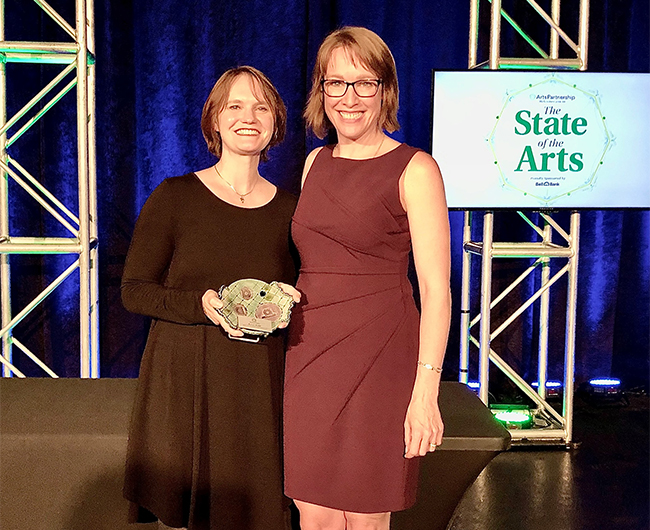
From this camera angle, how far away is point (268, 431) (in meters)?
1.77

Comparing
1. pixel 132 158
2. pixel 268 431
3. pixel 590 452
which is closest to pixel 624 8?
pixel 590 452

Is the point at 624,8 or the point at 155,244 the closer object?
the point at 155,244

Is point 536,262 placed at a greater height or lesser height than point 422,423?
greater

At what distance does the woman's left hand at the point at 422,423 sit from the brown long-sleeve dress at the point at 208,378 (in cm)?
38

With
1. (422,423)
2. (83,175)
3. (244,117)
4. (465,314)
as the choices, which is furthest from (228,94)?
(465,314)

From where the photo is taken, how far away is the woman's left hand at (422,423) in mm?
1530

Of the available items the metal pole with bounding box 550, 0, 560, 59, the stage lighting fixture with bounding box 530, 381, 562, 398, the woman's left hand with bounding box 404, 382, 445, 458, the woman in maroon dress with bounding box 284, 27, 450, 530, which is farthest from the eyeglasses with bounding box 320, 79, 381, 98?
the stage lighting fixture with bounding box 530, 381, 562, 398

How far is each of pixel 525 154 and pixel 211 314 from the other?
2.15 meters

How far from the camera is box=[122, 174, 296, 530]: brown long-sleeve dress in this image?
176cm

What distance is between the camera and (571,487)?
10.5 feet

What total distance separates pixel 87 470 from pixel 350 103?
1259mm

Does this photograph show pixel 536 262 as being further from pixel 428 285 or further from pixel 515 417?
pixel 428 285

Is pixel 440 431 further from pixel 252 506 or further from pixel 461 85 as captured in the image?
pixel 461 85

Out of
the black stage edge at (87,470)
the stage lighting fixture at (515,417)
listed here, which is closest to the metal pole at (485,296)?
the stage lighting fixture at (515,417)
